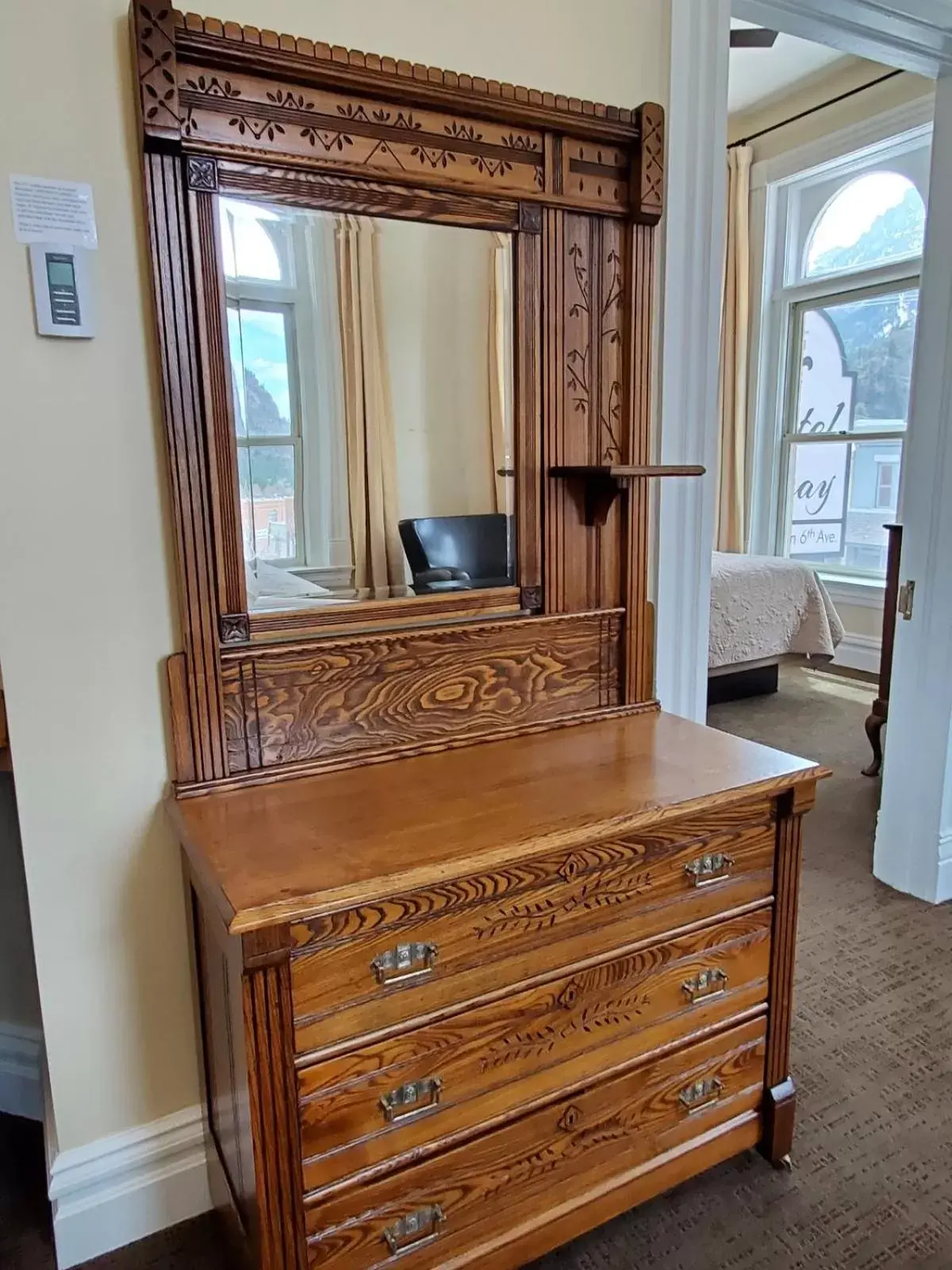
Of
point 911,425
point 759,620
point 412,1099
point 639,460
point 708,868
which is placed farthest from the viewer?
point 759,620

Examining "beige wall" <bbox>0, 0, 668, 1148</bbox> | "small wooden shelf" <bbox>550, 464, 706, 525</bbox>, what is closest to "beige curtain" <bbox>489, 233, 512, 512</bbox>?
"small wooden shelf" <bbox>550, 464, 706, 525</bbox>

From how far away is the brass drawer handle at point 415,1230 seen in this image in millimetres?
1190

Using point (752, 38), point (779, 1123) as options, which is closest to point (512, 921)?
point (779, 1123)

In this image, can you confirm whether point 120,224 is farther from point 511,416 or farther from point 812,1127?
point 812,1127

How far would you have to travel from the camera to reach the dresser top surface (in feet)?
3.48

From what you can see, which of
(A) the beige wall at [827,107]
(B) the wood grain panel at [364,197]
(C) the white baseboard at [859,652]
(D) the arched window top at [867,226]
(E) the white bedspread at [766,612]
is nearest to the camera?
(B) the wood grain panel at [364,197]

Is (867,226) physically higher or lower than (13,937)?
higher

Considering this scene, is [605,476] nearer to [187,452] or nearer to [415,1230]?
[187,452]

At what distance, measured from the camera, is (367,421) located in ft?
4.74

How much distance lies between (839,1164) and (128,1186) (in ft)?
4.28

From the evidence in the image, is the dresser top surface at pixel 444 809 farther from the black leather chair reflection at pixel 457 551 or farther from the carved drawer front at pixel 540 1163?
the carved drawer front at pixel 540 1163

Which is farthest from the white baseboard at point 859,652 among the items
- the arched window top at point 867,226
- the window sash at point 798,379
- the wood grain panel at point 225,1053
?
the wood grain panel at point 225,1053

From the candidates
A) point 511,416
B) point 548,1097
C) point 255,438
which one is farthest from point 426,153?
point 548,1097

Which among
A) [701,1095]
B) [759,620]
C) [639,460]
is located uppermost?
[639,460]
